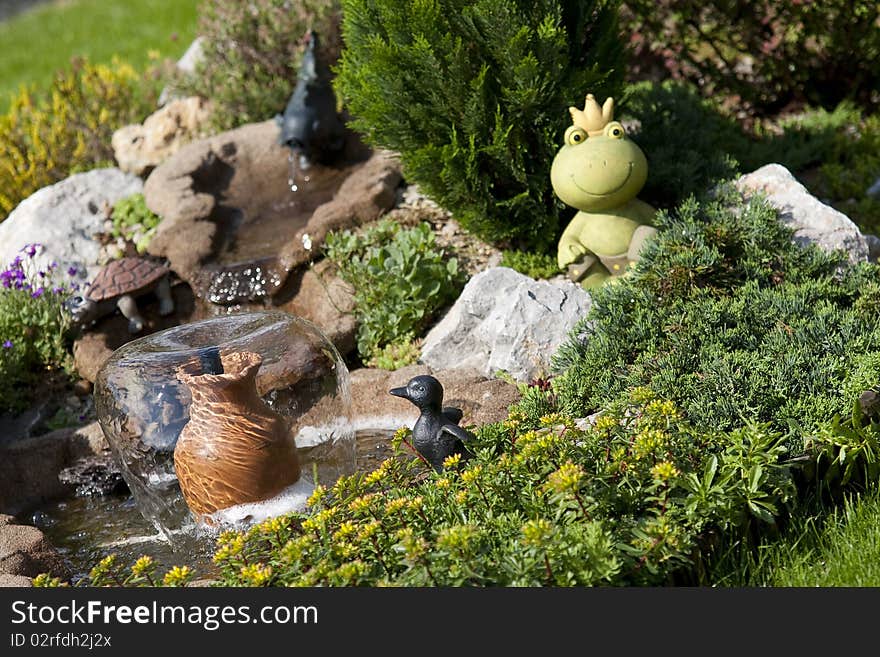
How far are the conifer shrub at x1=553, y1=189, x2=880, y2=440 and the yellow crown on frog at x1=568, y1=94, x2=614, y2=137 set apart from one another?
0.63 metres

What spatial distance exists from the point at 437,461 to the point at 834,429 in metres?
1.60

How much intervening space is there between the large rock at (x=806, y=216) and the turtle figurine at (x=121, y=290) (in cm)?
363

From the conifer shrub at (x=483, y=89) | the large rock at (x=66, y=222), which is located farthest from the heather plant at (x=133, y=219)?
the conifer shrub at (x=483, y=89)

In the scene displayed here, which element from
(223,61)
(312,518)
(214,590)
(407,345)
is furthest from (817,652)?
(223,61)

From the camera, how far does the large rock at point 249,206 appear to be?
6.36m

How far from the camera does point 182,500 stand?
14.2ft

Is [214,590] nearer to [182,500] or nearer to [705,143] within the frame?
[182,500]

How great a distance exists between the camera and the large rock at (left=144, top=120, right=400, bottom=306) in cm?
636

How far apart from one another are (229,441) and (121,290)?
2.40 m

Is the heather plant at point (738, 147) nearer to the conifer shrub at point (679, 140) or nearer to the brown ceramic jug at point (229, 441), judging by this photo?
the conifer shrub at point (679, 140)

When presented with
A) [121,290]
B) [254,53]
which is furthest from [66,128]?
[121,290]

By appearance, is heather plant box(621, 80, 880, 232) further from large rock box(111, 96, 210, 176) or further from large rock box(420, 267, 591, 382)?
large rock box(111, 96, 210, 176)

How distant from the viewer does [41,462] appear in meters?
5.50

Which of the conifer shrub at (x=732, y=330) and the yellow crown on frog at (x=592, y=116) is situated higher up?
the yellow crown on frog at (x=592, y=116)
